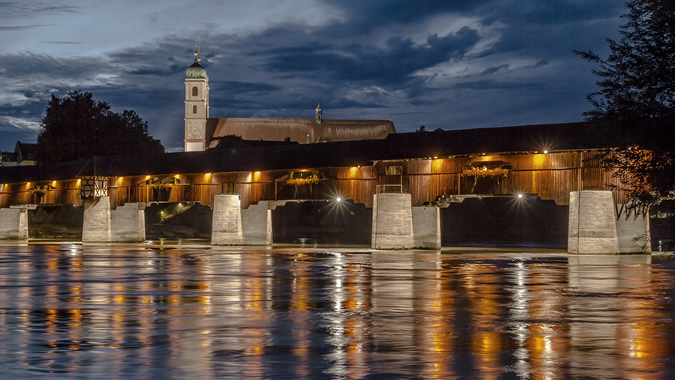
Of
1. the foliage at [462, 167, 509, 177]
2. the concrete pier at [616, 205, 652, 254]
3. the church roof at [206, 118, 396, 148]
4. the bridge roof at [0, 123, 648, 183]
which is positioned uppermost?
the church roof at [206, 118, 396, 148]

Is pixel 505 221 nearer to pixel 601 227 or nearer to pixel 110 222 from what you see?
pixel 110 222

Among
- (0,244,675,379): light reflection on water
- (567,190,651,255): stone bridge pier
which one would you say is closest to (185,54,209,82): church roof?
(567,190,651,255): stone bridge pier

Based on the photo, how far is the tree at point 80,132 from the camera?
109 metres

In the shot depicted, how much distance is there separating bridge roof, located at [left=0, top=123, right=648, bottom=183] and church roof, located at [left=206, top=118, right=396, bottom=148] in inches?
2738

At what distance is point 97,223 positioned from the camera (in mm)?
78750

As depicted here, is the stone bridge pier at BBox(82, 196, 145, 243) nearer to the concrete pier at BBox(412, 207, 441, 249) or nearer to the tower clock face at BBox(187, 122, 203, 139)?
the concrete pier at BBox(412, 207, 441, 249)

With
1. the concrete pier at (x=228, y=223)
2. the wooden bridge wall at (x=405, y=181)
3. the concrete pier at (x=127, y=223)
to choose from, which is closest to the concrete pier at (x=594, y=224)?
the wooden bridge wall at (x=405, y=181)

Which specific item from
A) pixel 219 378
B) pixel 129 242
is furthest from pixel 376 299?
pixel 129 242

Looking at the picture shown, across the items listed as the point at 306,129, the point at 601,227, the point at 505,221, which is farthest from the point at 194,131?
the point at 601,227

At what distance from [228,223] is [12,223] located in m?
33.5

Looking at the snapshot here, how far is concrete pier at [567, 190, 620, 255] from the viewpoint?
168 feet

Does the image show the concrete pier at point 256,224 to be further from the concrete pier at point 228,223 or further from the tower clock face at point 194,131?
the tower clock face at point 194,131

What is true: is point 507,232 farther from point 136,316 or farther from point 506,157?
point 136,316

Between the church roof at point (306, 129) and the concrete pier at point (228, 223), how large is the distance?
84.7 metres
